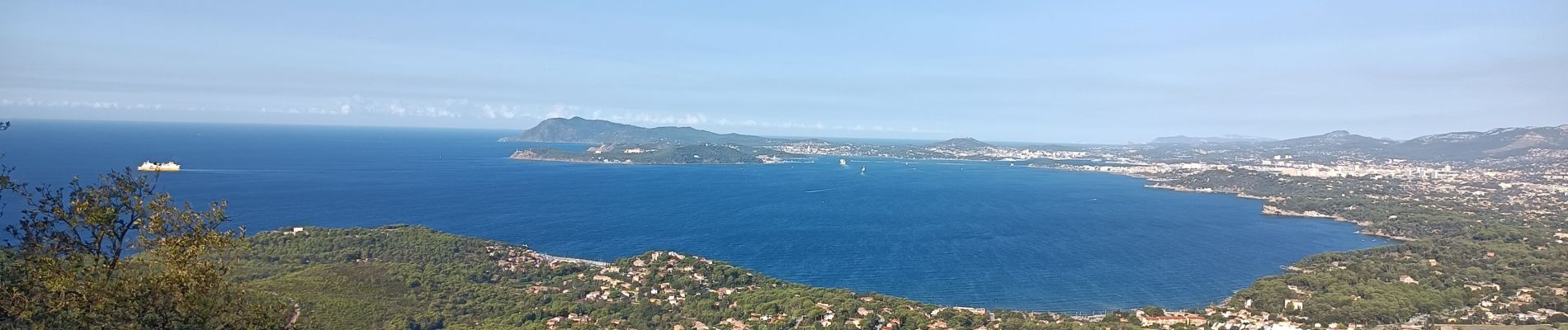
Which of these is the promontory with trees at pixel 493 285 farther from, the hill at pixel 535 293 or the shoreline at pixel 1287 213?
the shoreline at pixel 1287 213

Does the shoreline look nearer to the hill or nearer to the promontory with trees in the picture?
the promontory with trees

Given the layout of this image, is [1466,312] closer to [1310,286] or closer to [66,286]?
[1310,286]

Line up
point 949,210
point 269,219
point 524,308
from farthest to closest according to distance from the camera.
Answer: point 949,210, point 269,219, point 524,308

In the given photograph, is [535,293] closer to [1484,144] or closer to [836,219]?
[836,219]

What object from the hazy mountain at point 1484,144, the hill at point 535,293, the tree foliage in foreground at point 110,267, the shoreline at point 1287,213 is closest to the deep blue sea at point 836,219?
the shoreline at point 1287,213

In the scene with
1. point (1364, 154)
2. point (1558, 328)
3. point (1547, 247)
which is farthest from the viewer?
point (1364, 154)

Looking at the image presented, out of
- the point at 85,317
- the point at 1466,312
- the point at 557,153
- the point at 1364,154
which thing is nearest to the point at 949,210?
the point at 1466,312

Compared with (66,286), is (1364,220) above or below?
below

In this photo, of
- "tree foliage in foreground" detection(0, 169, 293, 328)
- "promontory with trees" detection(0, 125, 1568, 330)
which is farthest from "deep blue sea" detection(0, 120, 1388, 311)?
"tree foliage in foreground" detection(0, 169, 293, 328)
